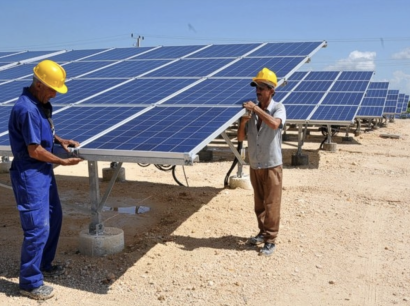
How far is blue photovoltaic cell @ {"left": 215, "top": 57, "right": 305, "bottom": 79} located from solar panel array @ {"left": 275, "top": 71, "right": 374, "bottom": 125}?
464cm

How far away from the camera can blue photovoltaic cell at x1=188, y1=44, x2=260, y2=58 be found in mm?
9848

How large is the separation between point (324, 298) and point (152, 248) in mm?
2403

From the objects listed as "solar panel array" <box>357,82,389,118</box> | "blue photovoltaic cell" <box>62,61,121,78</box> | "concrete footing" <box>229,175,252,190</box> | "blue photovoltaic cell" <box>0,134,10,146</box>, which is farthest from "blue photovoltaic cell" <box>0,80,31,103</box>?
"solar panel array" <box>357,82,389,118</box>

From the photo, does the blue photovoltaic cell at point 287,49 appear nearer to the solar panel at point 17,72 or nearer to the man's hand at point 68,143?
the solar panel at point 17,72

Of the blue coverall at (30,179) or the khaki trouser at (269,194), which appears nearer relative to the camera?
the blue coverall at (30,179)

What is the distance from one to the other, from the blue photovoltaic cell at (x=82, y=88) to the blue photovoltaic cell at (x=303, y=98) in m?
8.99

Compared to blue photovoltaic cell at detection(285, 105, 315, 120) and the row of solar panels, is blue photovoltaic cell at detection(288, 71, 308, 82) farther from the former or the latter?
the row of solar panels

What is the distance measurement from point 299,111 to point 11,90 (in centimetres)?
916

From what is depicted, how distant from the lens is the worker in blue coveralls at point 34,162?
4340 mm

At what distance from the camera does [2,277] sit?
5137 millimetres

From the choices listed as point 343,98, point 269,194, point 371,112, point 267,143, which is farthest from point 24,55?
point 371,112

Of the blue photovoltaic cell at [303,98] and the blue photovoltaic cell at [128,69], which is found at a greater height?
the blue photovoltaic cell at [128,69]

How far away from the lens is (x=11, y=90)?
25.5 ft

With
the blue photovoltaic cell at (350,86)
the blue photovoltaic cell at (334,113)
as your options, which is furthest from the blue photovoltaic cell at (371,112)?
the blue photovoltaic cell at (334,113)
